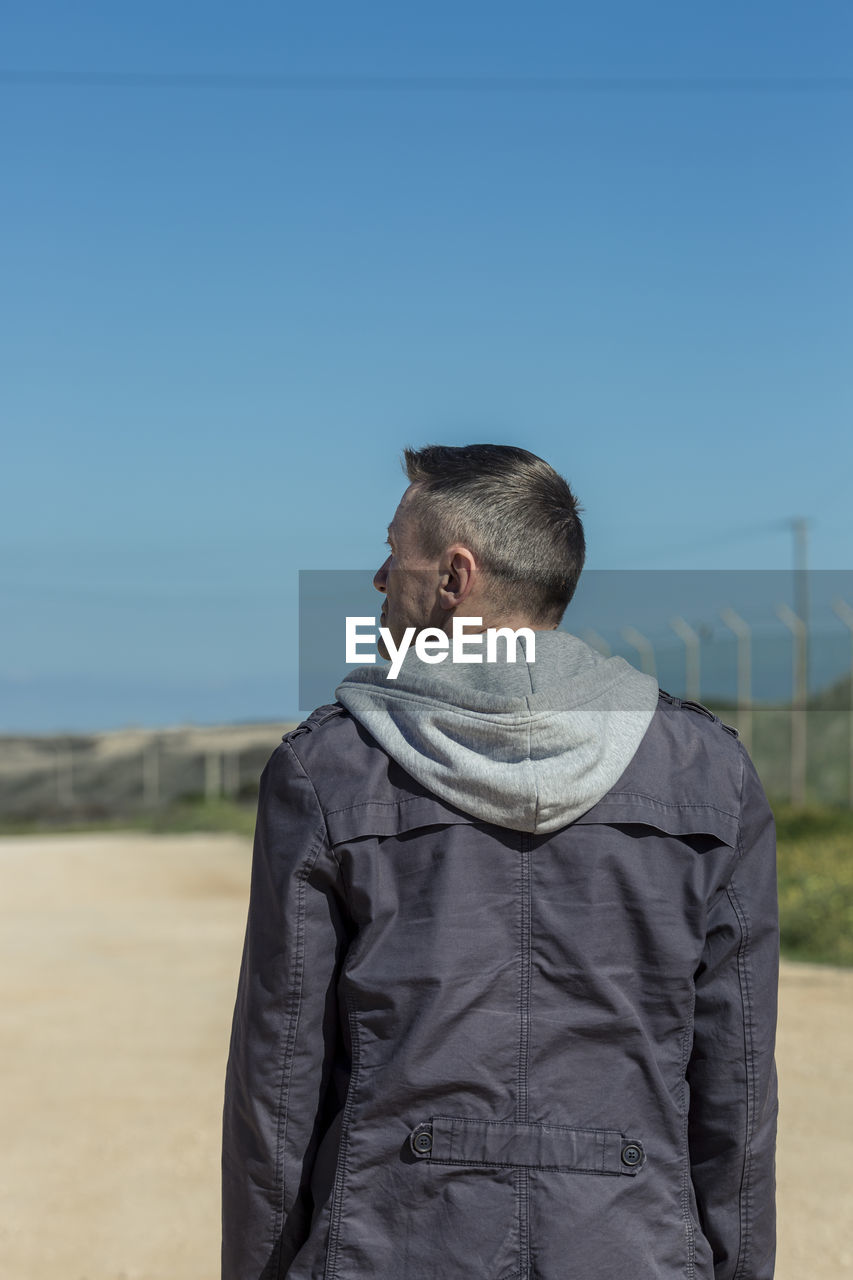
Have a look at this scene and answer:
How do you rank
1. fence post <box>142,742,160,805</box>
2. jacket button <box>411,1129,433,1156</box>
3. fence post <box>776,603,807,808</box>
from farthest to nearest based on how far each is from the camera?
1. fence post <box>142,742,160,805</box>
2. fence post <box>776,603,807,808</box>
3. jacket button <box>411,1129,433,1156</box>

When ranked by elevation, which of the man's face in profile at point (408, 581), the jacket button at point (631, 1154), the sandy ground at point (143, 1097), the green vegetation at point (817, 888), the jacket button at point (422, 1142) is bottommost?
the sandy ground at point (143, 1097)

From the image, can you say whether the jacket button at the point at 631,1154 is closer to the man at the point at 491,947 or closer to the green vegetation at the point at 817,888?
the man at the point at 491,947

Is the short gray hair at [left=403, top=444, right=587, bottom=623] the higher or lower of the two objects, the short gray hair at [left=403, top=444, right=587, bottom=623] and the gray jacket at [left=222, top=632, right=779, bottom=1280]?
the higher

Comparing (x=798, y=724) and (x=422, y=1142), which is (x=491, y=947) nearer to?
(x=422, y=1142)

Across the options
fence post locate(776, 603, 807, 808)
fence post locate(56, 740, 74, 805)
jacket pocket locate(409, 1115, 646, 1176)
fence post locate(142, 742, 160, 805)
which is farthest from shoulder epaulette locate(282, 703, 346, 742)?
fence post locate(56, 740, 74, 805)

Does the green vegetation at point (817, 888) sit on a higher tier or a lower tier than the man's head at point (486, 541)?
lower

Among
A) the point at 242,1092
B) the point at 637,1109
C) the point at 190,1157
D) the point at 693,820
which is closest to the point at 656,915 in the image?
the point at 693,820

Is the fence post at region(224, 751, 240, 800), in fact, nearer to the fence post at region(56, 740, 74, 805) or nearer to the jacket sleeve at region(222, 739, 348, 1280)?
the fence post at region(56, 740, 74, 805)

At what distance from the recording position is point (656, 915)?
5.73 ft

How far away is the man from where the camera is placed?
167 cm

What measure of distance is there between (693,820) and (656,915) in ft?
0.44

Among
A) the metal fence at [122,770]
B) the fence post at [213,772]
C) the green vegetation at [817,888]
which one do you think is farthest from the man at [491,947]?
the fence post at [213,772]

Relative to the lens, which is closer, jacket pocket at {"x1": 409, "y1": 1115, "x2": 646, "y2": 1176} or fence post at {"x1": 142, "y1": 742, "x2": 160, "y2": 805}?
jacket pocket at {"x1": 409, "y1": 1115, "x2": 646, "y2": 1176}

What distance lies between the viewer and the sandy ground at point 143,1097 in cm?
438
